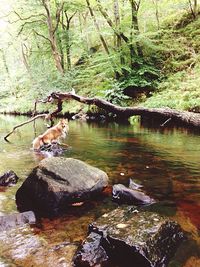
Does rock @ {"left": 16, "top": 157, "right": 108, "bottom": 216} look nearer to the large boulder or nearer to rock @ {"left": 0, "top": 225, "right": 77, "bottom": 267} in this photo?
rock @ {"left": 0, "top": 225, "right": 77, "bottom": 267}

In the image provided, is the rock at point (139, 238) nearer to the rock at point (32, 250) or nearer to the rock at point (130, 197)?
the rock at point (32, 250)

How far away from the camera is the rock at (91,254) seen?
170 inches

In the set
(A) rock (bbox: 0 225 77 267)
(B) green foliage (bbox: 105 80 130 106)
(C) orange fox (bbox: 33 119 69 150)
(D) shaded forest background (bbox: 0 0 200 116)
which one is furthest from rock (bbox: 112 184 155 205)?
(B) green foliage (bbox: 105 80 130 106)

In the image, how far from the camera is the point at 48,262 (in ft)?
14.4

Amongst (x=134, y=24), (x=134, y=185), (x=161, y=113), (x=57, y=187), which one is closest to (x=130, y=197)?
(x=134, y=185)

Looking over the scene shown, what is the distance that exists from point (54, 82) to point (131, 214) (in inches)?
1003

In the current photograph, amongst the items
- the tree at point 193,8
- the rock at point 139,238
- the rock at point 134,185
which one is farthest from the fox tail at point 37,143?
the tree at point 193,8

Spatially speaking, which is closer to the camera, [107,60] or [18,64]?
[107,60]

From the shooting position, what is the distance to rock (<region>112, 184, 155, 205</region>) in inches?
256

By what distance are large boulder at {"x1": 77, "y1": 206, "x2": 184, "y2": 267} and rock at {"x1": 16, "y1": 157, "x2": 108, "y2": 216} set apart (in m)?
1.38

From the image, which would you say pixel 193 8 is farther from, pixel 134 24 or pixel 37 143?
pixel 37 143

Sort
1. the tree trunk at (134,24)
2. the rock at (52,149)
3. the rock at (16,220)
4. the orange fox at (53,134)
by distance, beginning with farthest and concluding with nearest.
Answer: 1. the tree trunk at (134,24)
2. the orange fox at (53,134)
3. the rock at (52,149)
4. the rock at (16,220)

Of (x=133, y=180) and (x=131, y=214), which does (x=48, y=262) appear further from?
(x=133, y=180)

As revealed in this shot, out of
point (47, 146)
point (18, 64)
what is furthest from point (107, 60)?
point (18, 64)
